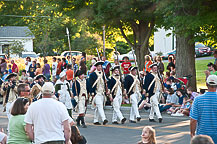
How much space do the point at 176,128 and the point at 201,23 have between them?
4.66 m

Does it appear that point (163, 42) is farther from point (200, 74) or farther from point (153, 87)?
point (153, 87)

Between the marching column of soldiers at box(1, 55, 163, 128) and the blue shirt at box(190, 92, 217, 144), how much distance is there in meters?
6.67

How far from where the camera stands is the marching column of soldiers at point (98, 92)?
13.2m

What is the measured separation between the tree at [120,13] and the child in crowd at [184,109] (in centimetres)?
589

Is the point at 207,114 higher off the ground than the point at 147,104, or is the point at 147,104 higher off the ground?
the point at 207,114

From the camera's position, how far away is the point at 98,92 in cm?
1402

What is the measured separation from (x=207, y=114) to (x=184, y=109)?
8132 millimetres

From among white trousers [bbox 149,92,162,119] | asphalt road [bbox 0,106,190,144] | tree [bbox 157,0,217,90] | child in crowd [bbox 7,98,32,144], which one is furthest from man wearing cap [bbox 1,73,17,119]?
child in crowd [bbox 7,98,32,144]

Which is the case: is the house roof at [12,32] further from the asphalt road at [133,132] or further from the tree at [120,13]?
the asphalt road at [133,132]

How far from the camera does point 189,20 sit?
16.0 meters

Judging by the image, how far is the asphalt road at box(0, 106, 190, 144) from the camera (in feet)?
36.7

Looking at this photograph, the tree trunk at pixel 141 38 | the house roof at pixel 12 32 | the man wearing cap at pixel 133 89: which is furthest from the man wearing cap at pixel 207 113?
the house roof at pixel 12 32

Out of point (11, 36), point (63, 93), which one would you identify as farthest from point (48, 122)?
point (11, 36)

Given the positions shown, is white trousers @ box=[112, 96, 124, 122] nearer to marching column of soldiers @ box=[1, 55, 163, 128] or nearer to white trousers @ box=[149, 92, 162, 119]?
marching column of soldiers @ box=[1, 55, 163, 128]
